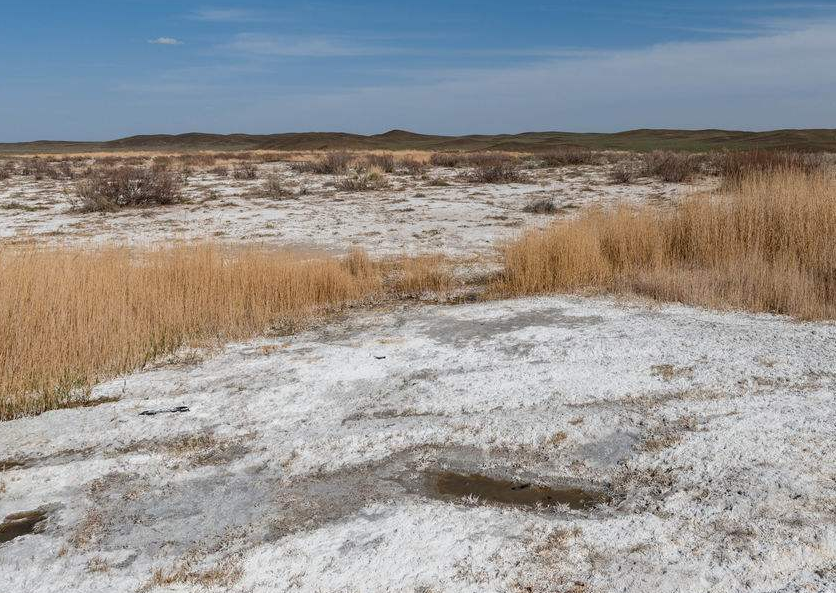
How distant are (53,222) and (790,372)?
12.5 metres

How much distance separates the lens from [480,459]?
3.32 metres

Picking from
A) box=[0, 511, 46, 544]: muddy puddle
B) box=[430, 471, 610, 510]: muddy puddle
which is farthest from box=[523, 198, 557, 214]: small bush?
box=[0, 511, 46, 544]: muddy puddle

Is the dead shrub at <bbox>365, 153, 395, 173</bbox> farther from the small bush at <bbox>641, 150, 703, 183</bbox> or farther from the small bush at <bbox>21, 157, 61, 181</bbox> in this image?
the small bush at <bbox>21, 157, 61, 181</bbox>

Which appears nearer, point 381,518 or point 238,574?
point 238,574

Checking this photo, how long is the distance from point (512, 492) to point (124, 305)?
373 centimetres

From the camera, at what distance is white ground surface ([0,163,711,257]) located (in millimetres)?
10656

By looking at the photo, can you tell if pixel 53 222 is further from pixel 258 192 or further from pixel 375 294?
pixel 375 294

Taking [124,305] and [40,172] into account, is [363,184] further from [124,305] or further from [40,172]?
[40,172]

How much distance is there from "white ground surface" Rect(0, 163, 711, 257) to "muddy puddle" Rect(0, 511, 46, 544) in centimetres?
682

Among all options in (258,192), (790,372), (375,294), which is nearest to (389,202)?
(258,192)

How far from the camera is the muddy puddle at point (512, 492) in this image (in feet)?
9.57

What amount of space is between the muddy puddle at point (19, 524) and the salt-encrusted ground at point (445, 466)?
0.05 metres

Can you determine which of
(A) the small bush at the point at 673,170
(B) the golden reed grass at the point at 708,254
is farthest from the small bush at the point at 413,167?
(B) the golden reed grass at the point at 708,254

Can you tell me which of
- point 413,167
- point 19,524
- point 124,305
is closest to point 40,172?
point 413,167
